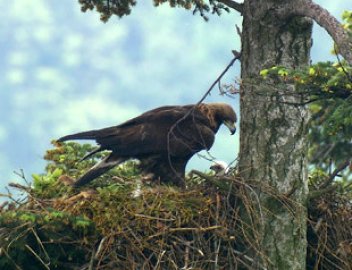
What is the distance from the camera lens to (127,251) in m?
8.84

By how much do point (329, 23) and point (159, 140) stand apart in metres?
3.10

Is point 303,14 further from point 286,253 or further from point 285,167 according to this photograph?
point 286,253

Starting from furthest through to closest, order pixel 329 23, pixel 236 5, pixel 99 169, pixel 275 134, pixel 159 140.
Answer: pixel 159 140 < pixel 99 169 < pixel 236 5 < pixel 275 134 < pixel 329 23

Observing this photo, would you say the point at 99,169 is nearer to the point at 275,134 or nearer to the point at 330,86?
the point at 275,134

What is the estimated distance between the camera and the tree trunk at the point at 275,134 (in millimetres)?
9234

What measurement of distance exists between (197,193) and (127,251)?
106cm

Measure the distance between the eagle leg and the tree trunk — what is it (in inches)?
72.5

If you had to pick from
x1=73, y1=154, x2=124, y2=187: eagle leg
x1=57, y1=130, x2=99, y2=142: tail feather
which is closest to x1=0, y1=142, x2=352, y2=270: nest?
x1=73, y1=154, x2=124, y2=187: eagle leg

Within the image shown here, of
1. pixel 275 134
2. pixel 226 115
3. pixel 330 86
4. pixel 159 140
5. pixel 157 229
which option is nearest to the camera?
pixel 330 86

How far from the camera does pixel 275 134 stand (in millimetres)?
9453

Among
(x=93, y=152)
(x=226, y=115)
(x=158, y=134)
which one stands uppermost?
(x=226, y=115)

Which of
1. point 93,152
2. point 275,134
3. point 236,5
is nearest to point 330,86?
point 275,134

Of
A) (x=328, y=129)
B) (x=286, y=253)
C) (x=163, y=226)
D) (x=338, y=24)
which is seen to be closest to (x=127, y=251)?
(x=163, y=226)

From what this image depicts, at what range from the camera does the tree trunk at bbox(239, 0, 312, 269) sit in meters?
9.23
